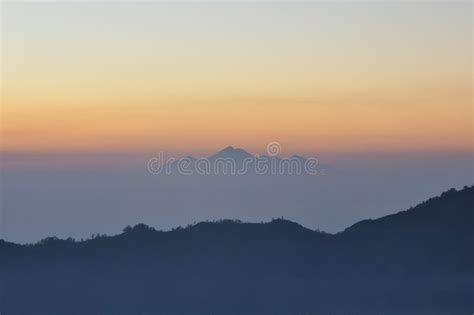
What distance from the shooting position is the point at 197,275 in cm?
4759

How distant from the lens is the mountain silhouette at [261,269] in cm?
4478

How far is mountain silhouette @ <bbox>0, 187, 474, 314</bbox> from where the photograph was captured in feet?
147

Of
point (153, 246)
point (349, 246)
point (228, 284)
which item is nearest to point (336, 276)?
point (349, 246)

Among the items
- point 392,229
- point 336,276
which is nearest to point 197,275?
point 336,276

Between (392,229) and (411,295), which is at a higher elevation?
(392,229)

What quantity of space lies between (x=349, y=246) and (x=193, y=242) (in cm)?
764

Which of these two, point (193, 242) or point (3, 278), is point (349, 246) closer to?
point (193, 242)

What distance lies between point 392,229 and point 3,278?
61.5 feet

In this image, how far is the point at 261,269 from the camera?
4803 cm

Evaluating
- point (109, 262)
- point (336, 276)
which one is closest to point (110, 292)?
point (109, 262)

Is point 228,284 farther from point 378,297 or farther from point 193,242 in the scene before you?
point 378,297

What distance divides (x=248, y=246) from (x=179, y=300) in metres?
5.13

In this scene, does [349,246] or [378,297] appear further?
[349,246]

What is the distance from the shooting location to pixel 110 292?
46.0 m
